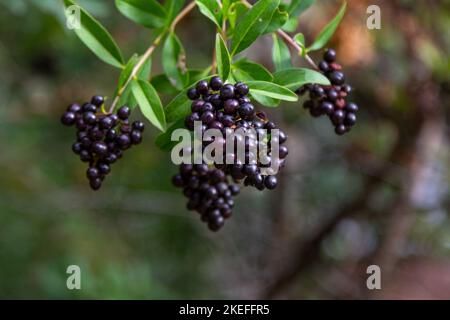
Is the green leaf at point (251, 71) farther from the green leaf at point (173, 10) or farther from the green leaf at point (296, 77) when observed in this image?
the green leaf at point (173, 10)

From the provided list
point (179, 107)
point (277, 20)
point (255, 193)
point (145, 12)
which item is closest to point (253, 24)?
point (277, 20)

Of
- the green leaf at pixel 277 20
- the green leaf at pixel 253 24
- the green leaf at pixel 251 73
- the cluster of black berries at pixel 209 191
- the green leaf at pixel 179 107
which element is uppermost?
the green leaf at pixel 277 20

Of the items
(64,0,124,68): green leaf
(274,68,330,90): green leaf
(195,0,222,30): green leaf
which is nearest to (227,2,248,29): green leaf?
(195,0,222,30): green leaf

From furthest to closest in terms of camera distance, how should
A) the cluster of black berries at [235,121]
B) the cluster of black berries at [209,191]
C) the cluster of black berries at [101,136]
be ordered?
the cluster of black berries at [209,191] < the cluster of black berries at [101,136] < the cluster of black berries at [235,121]

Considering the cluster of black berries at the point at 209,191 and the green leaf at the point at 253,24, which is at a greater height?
the green leaf at the point at 253,24

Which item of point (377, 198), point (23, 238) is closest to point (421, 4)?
point (377, 198)

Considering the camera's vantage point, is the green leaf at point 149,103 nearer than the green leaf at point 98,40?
Yes

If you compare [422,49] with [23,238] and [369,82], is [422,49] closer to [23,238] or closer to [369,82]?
[369,82]

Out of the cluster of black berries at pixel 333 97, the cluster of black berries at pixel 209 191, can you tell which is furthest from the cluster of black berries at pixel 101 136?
the cluster of black berries at pixel 333 97
